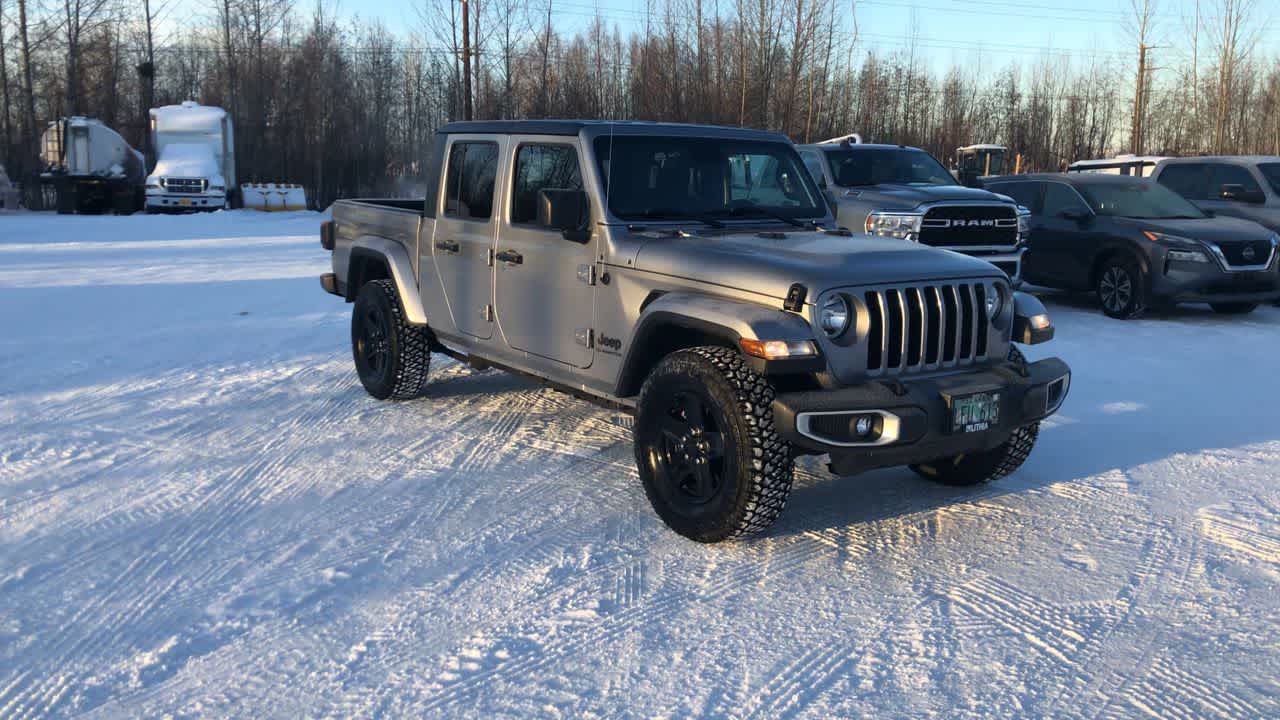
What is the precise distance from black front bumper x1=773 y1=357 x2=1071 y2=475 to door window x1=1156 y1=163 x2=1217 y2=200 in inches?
427

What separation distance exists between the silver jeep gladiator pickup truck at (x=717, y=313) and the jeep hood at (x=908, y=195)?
5.40 m

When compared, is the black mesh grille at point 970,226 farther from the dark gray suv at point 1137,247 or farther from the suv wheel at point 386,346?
the suv wheel at point 386,346

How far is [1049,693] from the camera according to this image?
340cm

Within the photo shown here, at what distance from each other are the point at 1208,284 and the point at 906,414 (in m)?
8.53

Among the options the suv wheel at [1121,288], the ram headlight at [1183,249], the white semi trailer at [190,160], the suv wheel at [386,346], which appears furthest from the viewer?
the white semi trailer at [190,160]

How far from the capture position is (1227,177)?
44.8ft

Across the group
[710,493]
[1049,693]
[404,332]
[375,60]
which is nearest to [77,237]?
[404,332]

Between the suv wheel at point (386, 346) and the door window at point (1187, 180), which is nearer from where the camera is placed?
the suv wheel at point (386, 346)

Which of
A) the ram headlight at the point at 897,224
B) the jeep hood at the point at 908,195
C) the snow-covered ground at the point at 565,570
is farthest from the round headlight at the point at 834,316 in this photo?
the jeep hood at the point at 908,195

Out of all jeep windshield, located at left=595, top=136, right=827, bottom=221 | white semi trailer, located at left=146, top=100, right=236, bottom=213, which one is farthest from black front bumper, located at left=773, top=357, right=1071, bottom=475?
white semi trailer, located at left=146, top=100, right=236, bottom=213

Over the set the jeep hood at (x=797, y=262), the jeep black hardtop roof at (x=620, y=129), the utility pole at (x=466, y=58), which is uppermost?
the utility pole at (x=466, y=58)

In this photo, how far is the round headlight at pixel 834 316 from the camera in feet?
14.5

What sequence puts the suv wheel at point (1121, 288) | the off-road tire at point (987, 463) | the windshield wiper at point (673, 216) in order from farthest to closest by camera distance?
the suv wheel at point (1121, 288) < the windshield wiper at point (673, 216) < the off-road tire at point (987, 463)

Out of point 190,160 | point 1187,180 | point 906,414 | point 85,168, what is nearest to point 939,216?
point 1187,180
